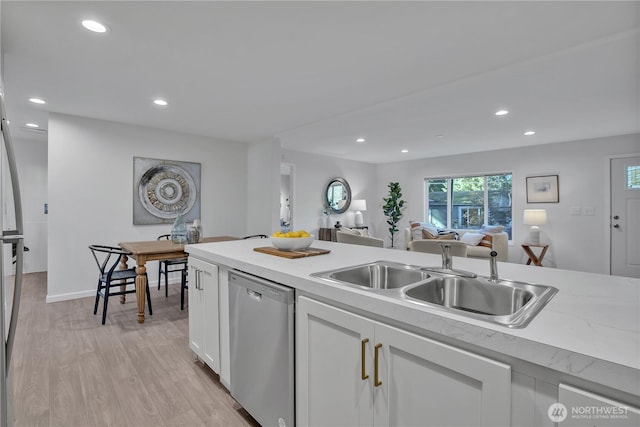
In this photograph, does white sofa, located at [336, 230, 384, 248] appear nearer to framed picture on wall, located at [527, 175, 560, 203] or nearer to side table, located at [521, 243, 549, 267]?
side table, located at [521, 243, 549, 267]

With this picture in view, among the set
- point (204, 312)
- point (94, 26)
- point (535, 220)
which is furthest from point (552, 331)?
point (535, 220)

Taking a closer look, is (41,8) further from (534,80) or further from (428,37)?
(534,80)

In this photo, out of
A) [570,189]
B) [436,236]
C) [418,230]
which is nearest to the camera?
[570,189]

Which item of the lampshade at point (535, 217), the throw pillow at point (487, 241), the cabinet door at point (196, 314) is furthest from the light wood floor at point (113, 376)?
the lampshade at point (535, 217)

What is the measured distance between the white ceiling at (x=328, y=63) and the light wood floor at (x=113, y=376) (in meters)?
2.31

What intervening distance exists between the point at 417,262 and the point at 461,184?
233 inches

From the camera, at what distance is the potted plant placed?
7.54 m

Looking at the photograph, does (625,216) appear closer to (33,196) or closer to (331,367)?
(331,367)

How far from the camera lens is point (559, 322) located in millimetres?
834

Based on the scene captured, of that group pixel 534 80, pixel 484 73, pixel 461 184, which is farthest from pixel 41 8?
pixel 461 184

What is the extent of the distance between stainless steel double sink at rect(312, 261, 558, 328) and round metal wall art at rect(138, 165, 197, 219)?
391 cm

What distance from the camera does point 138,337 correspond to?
2768mm

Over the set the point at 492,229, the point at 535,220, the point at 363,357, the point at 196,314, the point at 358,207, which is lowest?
the point at 196,314

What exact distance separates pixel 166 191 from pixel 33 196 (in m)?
2.84
